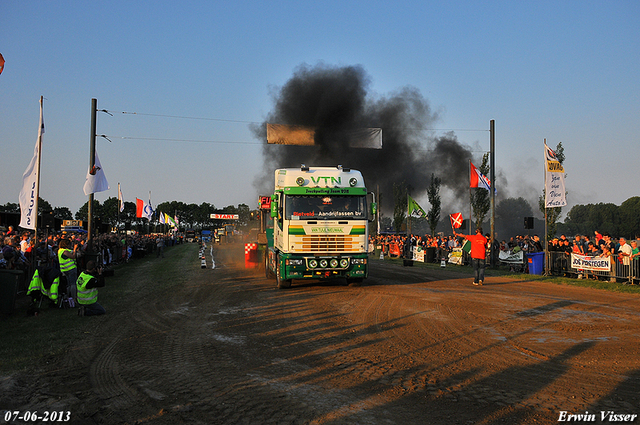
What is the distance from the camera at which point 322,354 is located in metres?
6.66

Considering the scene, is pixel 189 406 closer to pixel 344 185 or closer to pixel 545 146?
pixel 344 185

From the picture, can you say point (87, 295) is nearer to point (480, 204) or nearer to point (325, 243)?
point (325, 243)

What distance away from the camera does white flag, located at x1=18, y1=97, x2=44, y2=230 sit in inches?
494

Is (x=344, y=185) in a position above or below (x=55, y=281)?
above

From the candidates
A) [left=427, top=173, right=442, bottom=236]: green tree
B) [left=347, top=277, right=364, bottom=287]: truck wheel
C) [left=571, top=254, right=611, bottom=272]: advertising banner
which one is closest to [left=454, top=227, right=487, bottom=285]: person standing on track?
[left=347, top=277, right=364, bottom=287]: truck wheel

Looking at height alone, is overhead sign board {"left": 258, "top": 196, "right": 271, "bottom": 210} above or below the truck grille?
above

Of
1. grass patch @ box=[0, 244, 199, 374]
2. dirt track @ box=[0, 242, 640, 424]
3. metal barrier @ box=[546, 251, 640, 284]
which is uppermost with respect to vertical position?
metal barrier @ box=[546, 251, 640, 284]

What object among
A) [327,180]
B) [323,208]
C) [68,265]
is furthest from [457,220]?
[68,265]

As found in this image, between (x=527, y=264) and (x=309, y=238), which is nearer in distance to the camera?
(x=309, y=238)

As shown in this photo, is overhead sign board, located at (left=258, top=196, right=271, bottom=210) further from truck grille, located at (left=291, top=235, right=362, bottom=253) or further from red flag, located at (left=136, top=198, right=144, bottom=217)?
red flag, located at (left=136, top=198, right=144, bottom=217)

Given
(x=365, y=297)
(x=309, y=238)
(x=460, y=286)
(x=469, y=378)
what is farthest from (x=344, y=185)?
(x=469, y=378)

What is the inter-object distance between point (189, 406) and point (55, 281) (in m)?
7.77

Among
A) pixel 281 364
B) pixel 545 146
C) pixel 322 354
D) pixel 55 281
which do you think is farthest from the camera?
pixel 545 146

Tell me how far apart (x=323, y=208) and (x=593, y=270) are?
11.1 metres
